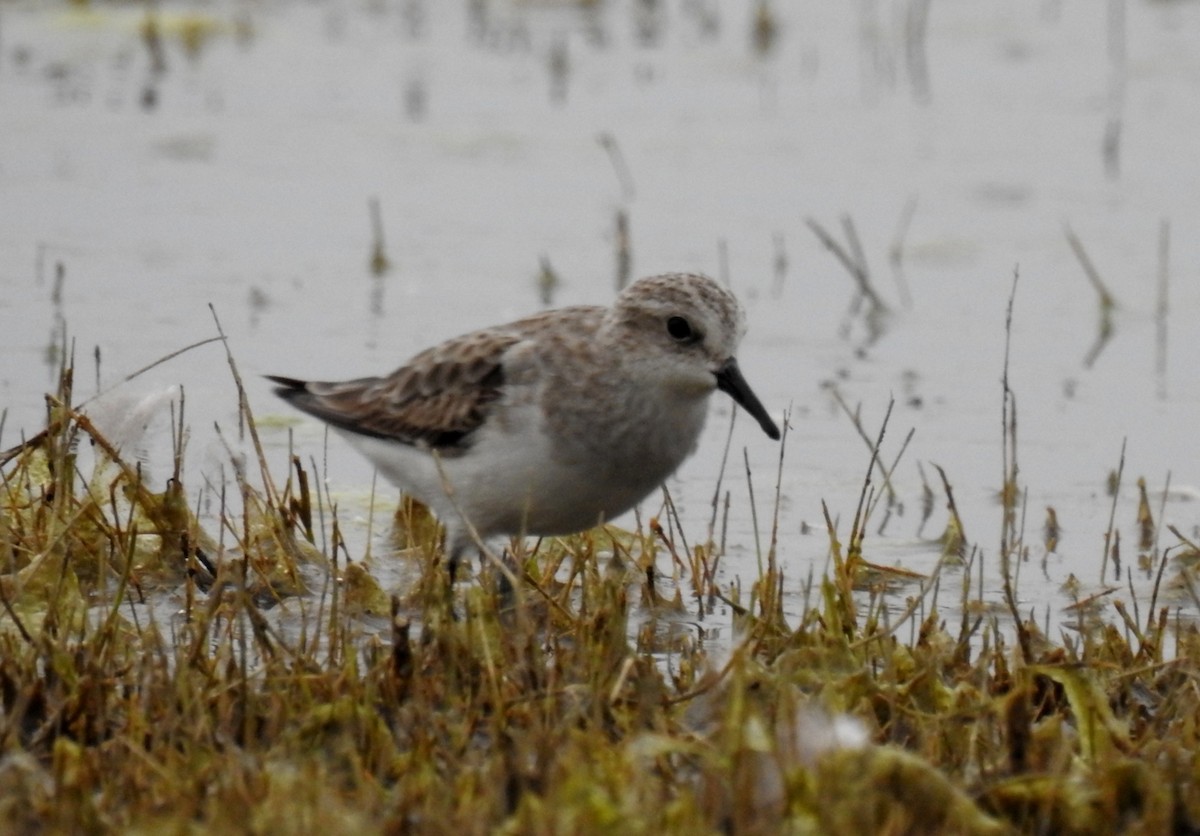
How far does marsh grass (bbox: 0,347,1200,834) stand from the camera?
4.63 meters

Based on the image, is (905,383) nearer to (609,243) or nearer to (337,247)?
(609,243)

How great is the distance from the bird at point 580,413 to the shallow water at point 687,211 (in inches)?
43.0

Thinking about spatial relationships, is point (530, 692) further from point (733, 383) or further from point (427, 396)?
point (427, 396)

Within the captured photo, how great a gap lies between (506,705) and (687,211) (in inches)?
347

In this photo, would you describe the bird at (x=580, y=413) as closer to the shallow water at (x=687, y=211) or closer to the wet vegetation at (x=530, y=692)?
the wet vegetation at (x=530, y=692)

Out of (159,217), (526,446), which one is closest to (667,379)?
(526,446)

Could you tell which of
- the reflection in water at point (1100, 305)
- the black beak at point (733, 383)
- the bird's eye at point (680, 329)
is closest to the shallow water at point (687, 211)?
the reflection in water at point (1100, 305)

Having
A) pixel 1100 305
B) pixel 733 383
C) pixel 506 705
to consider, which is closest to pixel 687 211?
pixel 1100 305

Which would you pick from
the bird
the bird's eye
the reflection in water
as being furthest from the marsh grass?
the reflection in water

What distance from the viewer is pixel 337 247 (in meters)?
13.1

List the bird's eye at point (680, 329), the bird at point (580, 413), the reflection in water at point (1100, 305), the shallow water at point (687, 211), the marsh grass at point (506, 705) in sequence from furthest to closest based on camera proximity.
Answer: the reflection in water at point (1100, 305), the shallow water at point (687, 211), the bird's eye at point (680, 329), the bird at point (580, 413), the marsh grass at point (506, 705)

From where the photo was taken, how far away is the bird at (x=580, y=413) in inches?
263

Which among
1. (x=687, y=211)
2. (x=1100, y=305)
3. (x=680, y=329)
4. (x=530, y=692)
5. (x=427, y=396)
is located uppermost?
(x=680, y=329)

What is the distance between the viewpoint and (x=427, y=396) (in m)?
7.31
